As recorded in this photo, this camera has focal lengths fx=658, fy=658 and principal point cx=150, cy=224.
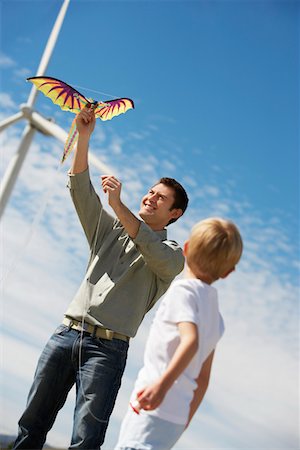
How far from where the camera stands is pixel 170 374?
106 inches

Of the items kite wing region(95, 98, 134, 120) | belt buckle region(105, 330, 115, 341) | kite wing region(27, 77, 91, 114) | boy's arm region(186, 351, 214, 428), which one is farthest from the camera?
kite wing region(27, 77, 91, 114)

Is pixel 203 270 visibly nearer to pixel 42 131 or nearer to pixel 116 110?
pixel 116 110

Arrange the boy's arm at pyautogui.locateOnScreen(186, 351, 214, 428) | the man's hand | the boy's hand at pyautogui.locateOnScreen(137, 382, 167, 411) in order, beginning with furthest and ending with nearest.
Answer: the man's hand
the boy's arm at pyautogui.locateOnScreen(186, 351, 214, 428)
the boy's hand at pyautogui.locateOnScreen(137, 382, 167, 411)

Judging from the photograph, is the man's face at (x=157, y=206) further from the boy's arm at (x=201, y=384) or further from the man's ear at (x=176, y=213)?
the boy's arm at (x=201, y=384)

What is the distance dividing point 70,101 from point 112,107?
0.43 meters

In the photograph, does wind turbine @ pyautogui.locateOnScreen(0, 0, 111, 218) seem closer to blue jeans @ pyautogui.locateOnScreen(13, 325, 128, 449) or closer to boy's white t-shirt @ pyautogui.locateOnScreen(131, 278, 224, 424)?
blue jeans @ pyautogui.locateOnScreen(13, 325, 128, 449)

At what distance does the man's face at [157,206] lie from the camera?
4.23 meters

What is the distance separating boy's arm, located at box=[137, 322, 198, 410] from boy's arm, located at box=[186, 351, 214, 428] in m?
0.28

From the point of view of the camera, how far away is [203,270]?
2971 mm

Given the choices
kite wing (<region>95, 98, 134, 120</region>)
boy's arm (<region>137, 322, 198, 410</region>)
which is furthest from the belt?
kite wing (<region>95, 98, 134, 120</region>)

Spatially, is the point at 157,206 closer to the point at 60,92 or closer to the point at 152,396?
the point at 60,92

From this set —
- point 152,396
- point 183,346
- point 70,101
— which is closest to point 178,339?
point 183,346

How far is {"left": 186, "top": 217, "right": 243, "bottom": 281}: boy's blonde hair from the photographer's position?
2920 mm

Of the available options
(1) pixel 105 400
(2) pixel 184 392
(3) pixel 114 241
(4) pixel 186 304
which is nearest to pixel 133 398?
(2) pixel 184 392
